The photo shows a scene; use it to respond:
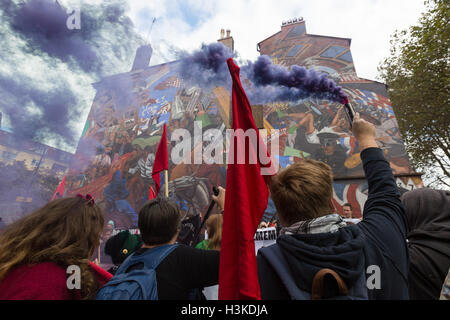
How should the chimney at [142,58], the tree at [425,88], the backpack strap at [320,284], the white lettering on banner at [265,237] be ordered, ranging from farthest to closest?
the chimney at [142,58]
the tree at [425,88]
the white lettering on banner at [265,237]
the backpack strap at [320,284]

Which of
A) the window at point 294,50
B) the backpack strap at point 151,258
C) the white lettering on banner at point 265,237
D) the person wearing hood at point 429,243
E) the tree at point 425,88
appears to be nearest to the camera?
the person wearing hood at point 429,243

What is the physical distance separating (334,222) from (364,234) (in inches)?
4.6

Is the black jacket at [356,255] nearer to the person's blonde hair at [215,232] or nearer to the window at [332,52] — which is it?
the person's blonde hair at [215,232]

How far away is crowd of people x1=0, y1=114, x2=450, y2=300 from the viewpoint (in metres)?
0.81

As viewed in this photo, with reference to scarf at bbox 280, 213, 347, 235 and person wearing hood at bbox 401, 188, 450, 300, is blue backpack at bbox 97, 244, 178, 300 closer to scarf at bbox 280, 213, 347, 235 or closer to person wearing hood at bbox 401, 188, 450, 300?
scarf at bbox 280, 213, 347, 235

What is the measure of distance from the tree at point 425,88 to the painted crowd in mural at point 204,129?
1.74 m

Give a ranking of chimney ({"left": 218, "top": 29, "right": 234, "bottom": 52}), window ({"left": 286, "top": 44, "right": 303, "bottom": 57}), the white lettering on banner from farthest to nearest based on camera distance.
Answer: chimney ({"left": 218, "top": 29, "right": 234, "bottom": 52}), window ({"left": 286, "top": 44, "right": 303, "bottom": 57}), the white lettering on banner

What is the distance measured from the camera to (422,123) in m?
11.5

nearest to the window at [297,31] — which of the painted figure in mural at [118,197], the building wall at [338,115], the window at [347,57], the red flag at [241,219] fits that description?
the building wall at [338,115]

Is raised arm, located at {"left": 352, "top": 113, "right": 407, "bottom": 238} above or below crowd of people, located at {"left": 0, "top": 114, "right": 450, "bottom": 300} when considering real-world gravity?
above

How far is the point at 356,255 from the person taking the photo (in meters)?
0.80

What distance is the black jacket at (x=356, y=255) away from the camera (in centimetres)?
79

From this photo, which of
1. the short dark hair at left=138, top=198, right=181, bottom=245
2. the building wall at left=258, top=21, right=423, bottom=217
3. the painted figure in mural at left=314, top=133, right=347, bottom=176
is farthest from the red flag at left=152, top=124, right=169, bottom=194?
the painted figure in mural at left=314, top=133, right=347, bottom=176
